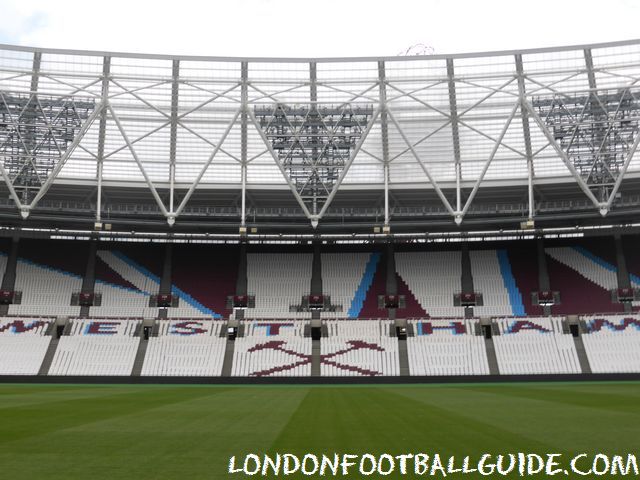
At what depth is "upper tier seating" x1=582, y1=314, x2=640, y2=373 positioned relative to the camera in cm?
4422

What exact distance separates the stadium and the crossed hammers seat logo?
0.16 m

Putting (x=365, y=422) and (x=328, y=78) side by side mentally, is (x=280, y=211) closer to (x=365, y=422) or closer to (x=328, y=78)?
(x=328, y=78)

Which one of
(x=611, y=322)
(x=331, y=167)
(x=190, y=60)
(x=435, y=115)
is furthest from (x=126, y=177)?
(x=611, y=322)

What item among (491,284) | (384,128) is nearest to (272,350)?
(384,128)

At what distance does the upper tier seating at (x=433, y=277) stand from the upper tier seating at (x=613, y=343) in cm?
1076

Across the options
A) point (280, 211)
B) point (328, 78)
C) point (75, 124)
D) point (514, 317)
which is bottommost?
point (514, 317)

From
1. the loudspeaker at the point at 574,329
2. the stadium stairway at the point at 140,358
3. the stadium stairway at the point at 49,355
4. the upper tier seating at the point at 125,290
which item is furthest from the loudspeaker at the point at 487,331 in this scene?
the stadium stairway at the point at 49,355

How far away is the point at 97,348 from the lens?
4794 centimetres

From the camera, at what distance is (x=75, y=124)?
153ft

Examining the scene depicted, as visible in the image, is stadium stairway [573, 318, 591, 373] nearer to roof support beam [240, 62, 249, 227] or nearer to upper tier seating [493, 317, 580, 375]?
upper tier seating [493, 317, 580, 375]

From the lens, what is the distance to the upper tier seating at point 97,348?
45594mm

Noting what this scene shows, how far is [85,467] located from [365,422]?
7.06 metres

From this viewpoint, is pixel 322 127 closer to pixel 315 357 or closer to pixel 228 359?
pixel 315 357

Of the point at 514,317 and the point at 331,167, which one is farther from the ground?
the point at 331,167
